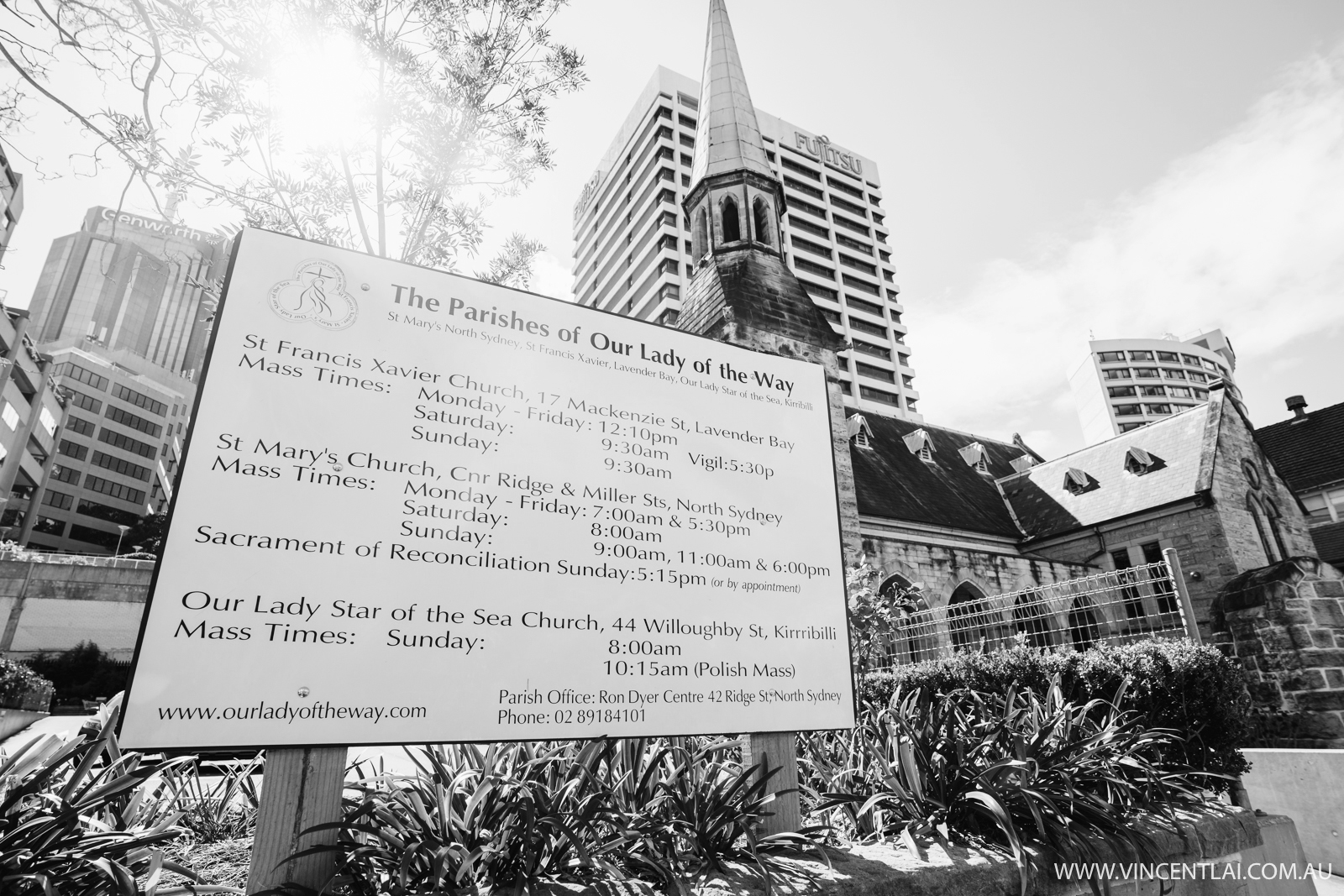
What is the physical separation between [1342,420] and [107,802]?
47446mm

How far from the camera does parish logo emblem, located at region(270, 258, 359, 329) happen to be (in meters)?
2.83

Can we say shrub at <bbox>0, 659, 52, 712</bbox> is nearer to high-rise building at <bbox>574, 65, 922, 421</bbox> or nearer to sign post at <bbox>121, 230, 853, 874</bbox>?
sign post at <bbox>121, 230, 853, 874</bbox>

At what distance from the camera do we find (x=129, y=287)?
5395 millimetres

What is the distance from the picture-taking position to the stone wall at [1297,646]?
239 inches

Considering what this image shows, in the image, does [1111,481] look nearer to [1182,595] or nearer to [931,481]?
[931,481]

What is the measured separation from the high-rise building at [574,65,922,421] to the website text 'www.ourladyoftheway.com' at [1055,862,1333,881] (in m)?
49.0

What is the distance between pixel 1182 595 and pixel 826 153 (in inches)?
2916

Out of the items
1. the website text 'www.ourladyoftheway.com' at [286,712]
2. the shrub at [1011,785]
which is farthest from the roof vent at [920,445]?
the website text 'www.ourladyoftheway.com' at [286,712]

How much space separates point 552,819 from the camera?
2.50 metres

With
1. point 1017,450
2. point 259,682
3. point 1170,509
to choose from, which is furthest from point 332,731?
point 1017,450

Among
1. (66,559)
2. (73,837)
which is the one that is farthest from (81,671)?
(73,837)

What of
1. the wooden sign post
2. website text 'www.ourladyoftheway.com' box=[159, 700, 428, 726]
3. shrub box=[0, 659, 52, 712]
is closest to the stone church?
website text 'www.ourladyoftheway.com' box=[159, 700, 428, 726]

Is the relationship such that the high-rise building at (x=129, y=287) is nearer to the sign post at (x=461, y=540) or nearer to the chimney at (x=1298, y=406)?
the sign post at (x=461, y=540)

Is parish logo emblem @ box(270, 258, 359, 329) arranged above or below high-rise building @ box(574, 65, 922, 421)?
below
